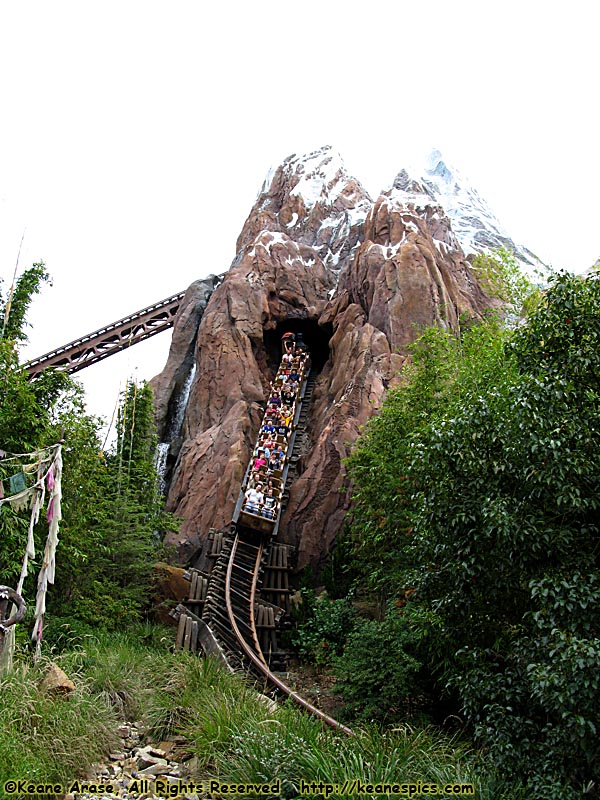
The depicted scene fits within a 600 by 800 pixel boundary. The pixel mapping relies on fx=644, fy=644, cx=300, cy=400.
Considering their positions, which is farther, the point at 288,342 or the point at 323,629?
the point at 288,342

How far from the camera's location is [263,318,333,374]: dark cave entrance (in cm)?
2486

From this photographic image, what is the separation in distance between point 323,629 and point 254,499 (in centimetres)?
479

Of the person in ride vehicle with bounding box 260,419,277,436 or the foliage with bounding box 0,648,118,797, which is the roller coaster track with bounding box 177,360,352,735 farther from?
the foliage with bounding box 0,648,118,797

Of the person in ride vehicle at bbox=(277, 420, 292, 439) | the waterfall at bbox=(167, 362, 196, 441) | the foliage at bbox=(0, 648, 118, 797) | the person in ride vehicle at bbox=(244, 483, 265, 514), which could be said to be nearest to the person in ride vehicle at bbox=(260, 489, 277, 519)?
the person in ride vehicle at bbox=(244, 483, 265, 514)

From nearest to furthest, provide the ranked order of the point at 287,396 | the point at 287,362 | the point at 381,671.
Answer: the point at 381,671
the point at 287,396
the point at 287,362

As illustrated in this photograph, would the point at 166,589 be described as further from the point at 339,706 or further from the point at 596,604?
the point at 596,604

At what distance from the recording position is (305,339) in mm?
25531

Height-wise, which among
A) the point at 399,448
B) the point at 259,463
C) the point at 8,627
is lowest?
the point at 8,627

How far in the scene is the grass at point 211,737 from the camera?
4734 millimetres

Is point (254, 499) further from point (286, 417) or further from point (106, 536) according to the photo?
point (106, 536)

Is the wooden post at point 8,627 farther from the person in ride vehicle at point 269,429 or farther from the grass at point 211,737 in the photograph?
the person in ride vehicle at point 269,429

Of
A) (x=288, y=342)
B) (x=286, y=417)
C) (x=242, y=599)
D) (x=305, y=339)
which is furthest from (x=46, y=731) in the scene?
(x=305, y=339)

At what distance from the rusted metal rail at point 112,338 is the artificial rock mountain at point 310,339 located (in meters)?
2.02

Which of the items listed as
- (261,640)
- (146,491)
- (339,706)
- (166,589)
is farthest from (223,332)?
(339,706)
